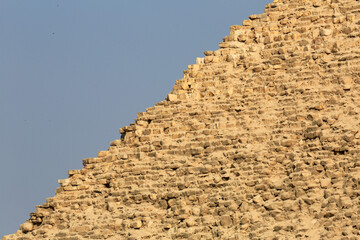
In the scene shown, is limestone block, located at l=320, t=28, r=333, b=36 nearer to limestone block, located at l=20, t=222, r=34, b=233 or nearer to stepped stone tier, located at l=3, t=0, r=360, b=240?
stepped stone tier, located at l=3, t=0, r=360, b=240

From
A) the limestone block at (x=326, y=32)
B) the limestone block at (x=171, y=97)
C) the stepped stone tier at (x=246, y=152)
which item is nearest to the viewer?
the stepped stone tier at (x=246, y=152)

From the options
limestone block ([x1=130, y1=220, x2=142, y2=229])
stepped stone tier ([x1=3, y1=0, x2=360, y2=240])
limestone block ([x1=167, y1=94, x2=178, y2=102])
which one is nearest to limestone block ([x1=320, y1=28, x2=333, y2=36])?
stepped stone tier ([x1=3, y1=0, x2=360, y2=240])

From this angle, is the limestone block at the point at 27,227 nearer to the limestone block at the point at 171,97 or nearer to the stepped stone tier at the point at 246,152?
the stepped stone tier at the point at 246,152

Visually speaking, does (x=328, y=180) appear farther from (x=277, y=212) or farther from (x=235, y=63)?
(x=235, y=63)

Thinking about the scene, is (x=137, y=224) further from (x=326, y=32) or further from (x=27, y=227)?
(x=326, y=32)

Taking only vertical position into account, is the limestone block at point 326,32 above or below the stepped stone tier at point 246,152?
above

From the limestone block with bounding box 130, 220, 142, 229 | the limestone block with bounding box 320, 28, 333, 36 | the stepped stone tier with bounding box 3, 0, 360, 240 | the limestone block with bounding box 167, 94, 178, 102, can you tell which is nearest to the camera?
the stepped stone tier with bounding box 3, 0, 360, 240

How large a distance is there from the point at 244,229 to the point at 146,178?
168 inches

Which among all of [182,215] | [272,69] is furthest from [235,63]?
[182,215]

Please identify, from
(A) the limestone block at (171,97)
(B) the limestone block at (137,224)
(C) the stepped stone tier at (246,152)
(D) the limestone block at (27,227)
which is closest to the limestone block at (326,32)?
(C) the stepped stone tier at (246,152)

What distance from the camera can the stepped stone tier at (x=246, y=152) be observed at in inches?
1953

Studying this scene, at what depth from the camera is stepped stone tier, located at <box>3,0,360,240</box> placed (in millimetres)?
49594

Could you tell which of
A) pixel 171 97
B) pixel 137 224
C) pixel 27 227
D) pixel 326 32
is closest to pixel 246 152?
pixel 137 224

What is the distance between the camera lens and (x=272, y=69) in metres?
53.7
